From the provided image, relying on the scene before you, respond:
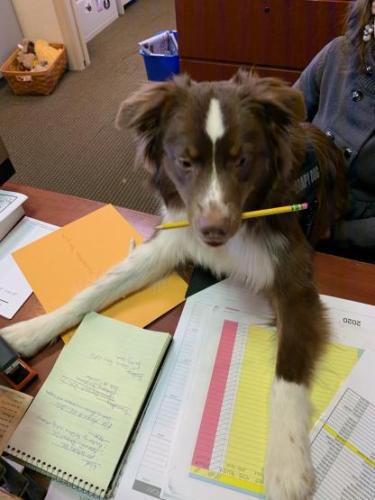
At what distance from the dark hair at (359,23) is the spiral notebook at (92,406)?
3.30 ft

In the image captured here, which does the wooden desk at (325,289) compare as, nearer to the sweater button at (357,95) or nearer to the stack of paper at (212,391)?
the stack of paper at (212,391)

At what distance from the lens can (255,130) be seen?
106cm

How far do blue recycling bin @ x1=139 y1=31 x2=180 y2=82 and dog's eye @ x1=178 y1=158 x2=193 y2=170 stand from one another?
7.71ft

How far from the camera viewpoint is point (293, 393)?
37.0 inches

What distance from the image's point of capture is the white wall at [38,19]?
140 inches

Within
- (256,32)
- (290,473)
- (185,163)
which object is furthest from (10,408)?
(256,32)

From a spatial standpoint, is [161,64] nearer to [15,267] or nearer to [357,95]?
[357,95]

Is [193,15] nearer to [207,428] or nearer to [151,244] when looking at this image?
[151,244]

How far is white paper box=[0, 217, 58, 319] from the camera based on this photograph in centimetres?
113

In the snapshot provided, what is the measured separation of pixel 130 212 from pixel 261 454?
80 centimetres

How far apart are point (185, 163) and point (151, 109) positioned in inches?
6.6

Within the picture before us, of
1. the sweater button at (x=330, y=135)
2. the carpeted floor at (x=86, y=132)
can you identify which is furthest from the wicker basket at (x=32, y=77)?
the sweater button at (x=330, y=135)

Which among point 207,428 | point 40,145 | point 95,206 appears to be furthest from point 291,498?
point 40,145

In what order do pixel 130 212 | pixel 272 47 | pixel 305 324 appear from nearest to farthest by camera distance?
1. pixel 305 324
2. pixel 130 212
3. pixel 272 47
